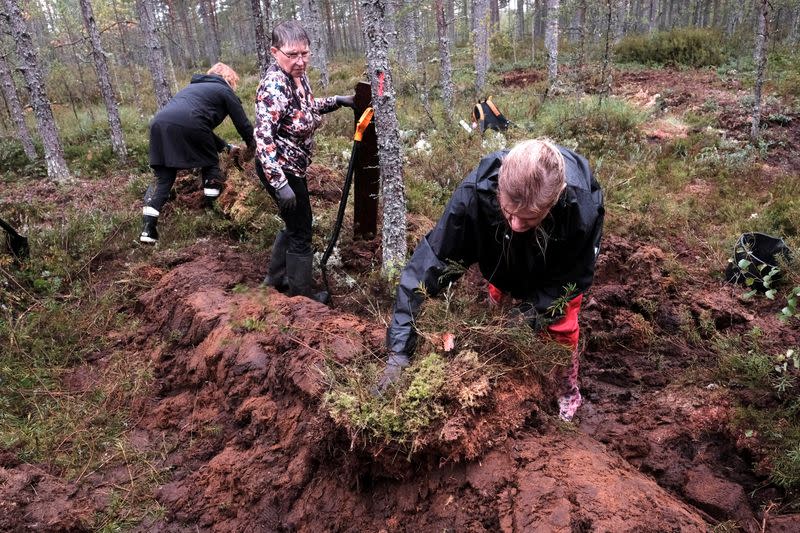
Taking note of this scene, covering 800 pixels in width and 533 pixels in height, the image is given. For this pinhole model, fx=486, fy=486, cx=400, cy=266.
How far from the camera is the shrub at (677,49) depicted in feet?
51.2

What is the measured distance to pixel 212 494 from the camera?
2650mm

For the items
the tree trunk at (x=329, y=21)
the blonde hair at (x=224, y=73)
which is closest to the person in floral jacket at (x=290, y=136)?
the blonde hair at (x=224, y=73)

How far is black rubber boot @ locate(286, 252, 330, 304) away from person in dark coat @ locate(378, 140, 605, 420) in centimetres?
194

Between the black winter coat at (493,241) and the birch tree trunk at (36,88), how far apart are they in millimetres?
7923

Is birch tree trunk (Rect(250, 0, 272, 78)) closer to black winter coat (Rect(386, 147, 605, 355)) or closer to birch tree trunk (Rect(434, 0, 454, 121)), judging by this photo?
birch tree trunk (Rect(434, 0, 454, 121))

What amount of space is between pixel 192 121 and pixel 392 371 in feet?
12.8

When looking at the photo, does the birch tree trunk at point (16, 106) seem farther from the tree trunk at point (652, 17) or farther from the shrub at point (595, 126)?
the tree trunk at point (652, 17)

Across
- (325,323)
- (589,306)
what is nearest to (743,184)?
(589,306)

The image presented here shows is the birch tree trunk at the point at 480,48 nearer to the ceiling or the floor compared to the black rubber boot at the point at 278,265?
nearer to the ceiling

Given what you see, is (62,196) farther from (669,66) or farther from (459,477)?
(669,66)

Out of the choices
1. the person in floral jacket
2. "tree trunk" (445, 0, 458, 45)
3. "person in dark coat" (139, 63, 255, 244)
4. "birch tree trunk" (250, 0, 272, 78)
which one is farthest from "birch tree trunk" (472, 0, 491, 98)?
the person in floral jacket

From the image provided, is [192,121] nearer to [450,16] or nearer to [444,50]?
[444,50]

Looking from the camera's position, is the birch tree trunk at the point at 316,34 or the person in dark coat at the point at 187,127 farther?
the birch tree trunk at the point at 316,34

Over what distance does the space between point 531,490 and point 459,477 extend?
0.32 m
